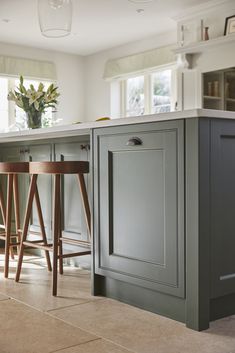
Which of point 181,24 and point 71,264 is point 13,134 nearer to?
point 71,264

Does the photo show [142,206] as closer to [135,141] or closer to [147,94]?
[135,141]

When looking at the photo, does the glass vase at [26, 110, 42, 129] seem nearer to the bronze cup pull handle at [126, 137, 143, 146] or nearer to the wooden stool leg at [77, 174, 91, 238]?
the wooden stool leg at [77, 174, 91, 238]

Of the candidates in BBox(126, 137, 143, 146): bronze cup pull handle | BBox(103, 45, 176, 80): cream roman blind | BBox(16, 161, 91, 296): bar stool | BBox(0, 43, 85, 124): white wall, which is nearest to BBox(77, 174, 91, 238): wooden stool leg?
BBox(16, 161, 91, 296): bar stool

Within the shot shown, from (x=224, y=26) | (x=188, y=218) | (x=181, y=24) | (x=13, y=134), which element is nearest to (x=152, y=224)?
(x=188, y=218)

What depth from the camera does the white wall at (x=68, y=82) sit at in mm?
7949

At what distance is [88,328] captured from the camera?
220cm

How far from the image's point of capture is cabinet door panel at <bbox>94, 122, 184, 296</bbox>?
224 cm

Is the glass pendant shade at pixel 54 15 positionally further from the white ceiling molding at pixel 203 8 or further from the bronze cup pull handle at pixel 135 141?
the white ceiling molding at pixel 203 8

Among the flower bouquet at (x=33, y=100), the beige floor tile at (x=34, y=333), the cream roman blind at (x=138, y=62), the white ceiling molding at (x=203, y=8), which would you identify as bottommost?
the beige floor tile at (x=34, y=333)

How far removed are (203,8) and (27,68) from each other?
2.90 metres

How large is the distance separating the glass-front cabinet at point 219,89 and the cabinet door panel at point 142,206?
3546 millimetres

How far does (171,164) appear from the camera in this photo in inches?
88.9

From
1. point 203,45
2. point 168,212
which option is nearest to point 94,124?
point 168,212

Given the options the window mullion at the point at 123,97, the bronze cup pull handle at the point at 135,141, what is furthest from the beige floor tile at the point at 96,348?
the window mullion at the point at 123,97
